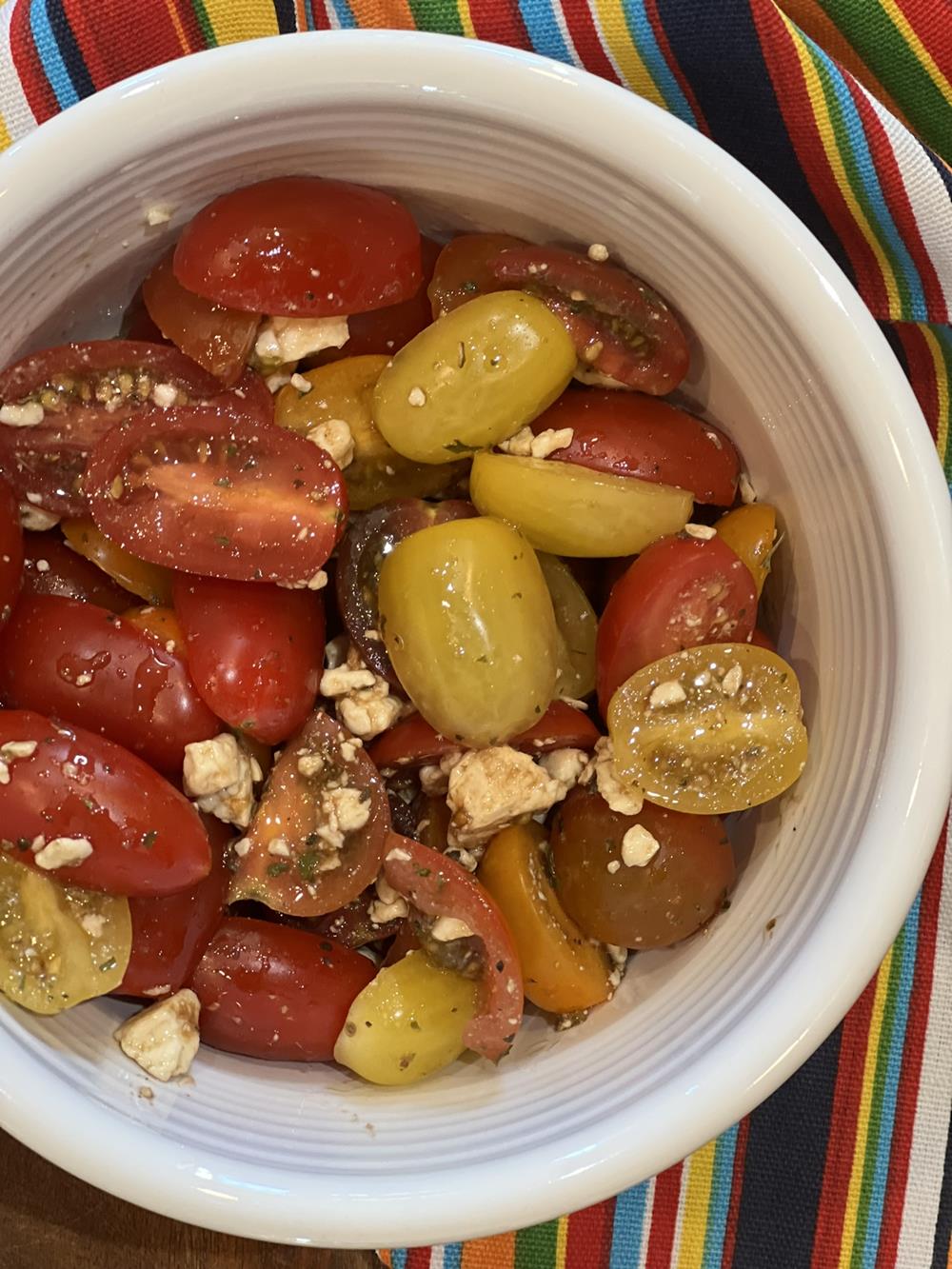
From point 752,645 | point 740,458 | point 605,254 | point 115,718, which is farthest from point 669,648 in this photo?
point 115,718

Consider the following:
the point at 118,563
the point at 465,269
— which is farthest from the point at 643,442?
the point at 118,563

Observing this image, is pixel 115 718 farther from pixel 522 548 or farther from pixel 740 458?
pixel 740 458

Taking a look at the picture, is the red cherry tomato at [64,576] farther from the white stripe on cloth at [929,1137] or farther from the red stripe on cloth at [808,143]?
the white stripe on cloth at [929,1137]

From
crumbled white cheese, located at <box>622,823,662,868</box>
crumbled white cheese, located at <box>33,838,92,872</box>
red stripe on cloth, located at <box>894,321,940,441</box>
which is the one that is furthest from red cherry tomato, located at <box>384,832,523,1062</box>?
red stripe on cloth, located at <box>894,321,940,441</box>

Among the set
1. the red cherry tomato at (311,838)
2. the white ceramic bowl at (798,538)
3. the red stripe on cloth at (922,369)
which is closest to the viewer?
the white ceramic bowl at (798,538)

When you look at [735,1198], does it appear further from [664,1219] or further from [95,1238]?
[95,1238]

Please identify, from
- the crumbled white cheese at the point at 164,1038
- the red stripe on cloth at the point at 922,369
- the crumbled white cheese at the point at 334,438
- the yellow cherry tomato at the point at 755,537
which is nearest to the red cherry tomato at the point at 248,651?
the crumbled white cheese at the point at 334,438
